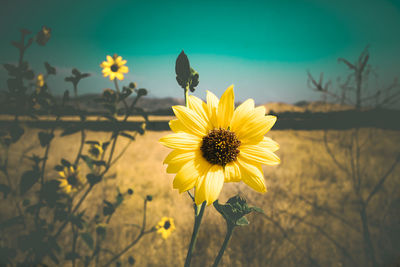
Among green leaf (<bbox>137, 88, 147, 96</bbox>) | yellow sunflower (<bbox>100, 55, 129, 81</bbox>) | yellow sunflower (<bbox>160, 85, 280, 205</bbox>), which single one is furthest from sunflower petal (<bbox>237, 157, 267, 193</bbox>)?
yellow sunflower (<bbox>100, 55, 129, 81</bbox>)

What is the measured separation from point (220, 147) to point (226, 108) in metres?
0.03

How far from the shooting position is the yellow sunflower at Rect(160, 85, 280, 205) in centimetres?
14

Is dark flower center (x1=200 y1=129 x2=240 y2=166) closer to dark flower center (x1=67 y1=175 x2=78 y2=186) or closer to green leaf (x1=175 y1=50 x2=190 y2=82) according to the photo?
green leaf (x1=175 y1=50 x2=190 y2=82)

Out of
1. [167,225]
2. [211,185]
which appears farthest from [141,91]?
[167,225]

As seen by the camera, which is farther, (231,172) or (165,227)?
(165,227)

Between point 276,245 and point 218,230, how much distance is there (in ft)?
0.53

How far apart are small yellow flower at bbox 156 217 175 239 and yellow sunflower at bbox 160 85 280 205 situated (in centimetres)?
44

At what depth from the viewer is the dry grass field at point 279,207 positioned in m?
0.49

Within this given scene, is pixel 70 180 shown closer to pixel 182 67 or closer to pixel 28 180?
pixel 28 180

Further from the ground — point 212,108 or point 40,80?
point 40,80

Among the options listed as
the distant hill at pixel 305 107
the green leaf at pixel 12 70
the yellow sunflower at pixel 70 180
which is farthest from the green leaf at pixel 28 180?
the distant hill at pixel 305 107

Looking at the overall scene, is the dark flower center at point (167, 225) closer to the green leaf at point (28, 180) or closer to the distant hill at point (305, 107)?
the green leaf at point (28, 180)

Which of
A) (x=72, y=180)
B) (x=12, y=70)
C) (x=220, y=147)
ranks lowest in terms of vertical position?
(x=72, y=180)

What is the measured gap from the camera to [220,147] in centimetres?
15
